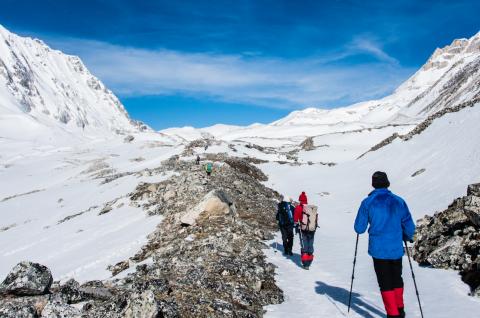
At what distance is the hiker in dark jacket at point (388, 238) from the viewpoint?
8.52 metres

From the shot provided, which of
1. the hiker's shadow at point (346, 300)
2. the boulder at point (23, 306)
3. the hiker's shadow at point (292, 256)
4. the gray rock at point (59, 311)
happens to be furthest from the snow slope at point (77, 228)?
the hiker's shadow at point (346, 300)

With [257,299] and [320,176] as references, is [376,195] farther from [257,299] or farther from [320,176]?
[320,176]

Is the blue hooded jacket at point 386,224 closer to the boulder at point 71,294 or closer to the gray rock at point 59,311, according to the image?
the gray rock at point 59,311

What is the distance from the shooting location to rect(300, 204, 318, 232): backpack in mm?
15945

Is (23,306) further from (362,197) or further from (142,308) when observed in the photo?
(362,197)

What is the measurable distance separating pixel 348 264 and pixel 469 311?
6694 mm

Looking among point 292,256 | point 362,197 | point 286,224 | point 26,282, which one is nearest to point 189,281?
point 26,282

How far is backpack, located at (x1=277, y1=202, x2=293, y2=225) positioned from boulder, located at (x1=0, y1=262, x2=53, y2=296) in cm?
1026

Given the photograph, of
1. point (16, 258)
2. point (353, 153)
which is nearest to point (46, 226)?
point (16, 258)

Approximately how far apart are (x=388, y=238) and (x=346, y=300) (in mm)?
3482

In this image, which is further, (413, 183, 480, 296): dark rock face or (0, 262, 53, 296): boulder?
(413, 183, 480, 296): dark rock face

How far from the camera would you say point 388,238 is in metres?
8.56

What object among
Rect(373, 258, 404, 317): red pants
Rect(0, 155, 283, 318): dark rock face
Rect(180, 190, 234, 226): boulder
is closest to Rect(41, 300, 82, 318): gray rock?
Rect(0, 155, 283, 318): dark rock face

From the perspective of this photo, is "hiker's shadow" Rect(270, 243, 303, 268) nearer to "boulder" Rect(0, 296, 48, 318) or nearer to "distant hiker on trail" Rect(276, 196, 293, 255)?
"distant hiker on trail" Rect(276, 196, 293, 255)
